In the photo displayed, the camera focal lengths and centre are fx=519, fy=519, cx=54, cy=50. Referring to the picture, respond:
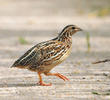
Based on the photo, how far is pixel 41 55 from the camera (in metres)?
9.41

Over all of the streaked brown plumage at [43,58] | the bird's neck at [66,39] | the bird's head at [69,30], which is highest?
the bird's head at [69,30]

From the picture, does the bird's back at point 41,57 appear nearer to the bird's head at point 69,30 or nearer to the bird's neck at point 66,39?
the bird's neck at point 66,39

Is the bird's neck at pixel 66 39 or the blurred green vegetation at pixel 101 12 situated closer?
the bird's neck at pixel 66 39

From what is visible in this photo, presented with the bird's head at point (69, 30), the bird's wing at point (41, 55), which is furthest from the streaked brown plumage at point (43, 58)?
the bird's head at point (69, 30)

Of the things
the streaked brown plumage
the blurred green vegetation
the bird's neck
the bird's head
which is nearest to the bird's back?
the streaked brown plumage

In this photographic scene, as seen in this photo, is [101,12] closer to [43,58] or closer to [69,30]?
[69,30]

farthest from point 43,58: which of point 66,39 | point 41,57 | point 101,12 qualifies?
point 101,12

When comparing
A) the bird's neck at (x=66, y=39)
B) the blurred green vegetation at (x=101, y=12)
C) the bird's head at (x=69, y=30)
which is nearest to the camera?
the bird's neck at (x=66, y=39)

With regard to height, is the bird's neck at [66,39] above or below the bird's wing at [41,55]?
above

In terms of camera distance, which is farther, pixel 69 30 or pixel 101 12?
pixel 101 12

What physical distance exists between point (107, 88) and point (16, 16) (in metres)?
17.1

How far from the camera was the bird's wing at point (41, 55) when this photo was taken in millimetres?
9297

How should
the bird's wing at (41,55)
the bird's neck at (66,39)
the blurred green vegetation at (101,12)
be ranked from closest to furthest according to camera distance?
the bird's wing at (41,55)
the bird's neck at (66,39)
the blurred green vegetation at (101,12)

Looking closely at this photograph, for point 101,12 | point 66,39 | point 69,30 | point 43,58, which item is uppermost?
point 101,12
